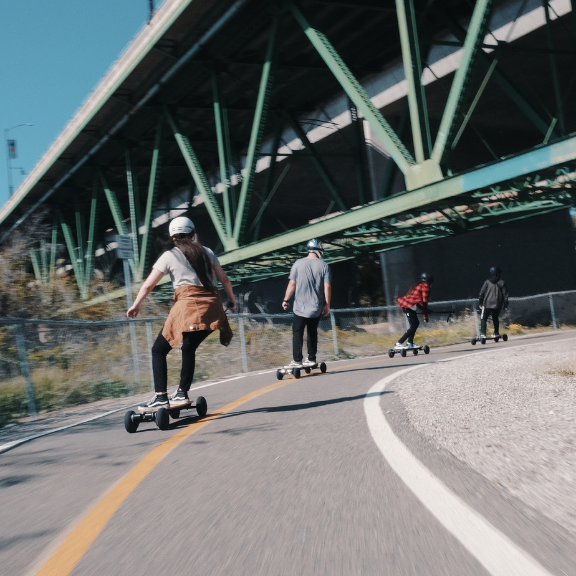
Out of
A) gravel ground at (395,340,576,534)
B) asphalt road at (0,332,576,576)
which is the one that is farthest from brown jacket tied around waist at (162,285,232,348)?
gravel ground at (395,340,576,534)

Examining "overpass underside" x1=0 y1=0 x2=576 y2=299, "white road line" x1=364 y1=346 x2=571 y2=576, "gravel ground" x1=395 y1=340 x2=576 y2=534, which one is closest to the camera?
"white road line" x1=364 y1=346 x2=571 y2=576

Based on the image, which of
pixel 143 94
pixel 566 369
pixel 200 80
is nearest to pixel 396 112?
pixel 200 80

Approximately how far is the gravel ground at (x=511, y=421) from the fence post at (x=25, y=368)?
181 inches

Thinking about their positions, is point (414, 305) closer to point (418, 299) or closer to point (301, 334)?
point (418, 299)

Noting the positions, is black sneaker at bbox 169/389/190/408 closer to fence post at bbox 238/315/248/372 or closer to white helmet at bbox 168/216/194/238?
white helmet at bbox 168/216/194/238

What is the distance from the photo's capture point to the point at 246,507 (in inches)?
133

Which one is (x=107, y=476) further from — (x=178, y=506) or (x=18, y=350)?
(x=18, y=350)

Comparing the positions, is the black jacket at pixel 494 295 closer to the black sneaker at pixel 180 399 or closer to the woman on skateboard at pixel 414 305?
the woman on skateboard at pixel 414 305

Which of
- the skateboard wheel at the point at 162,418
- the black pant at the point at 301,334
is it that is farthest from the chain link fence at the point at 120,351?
the skateboard wheel at the point at 162,418

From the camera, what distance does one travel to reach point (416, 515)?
2.99 m

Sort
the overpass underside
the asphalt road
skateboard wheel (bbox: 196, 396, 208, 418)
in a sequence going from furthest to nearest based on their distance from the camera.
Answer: the overpass underside → skateboard wheel (bbox: 196, 396, 208, 418) → the asphalt road

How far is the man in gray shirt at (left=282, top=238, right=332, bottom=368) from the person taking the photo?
1036 centimetres

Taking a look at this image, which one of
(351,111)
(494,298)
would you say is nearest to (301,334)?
(494,298)

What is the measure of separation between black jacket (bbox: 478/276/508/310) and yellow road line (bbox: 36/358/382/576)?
13.2m
